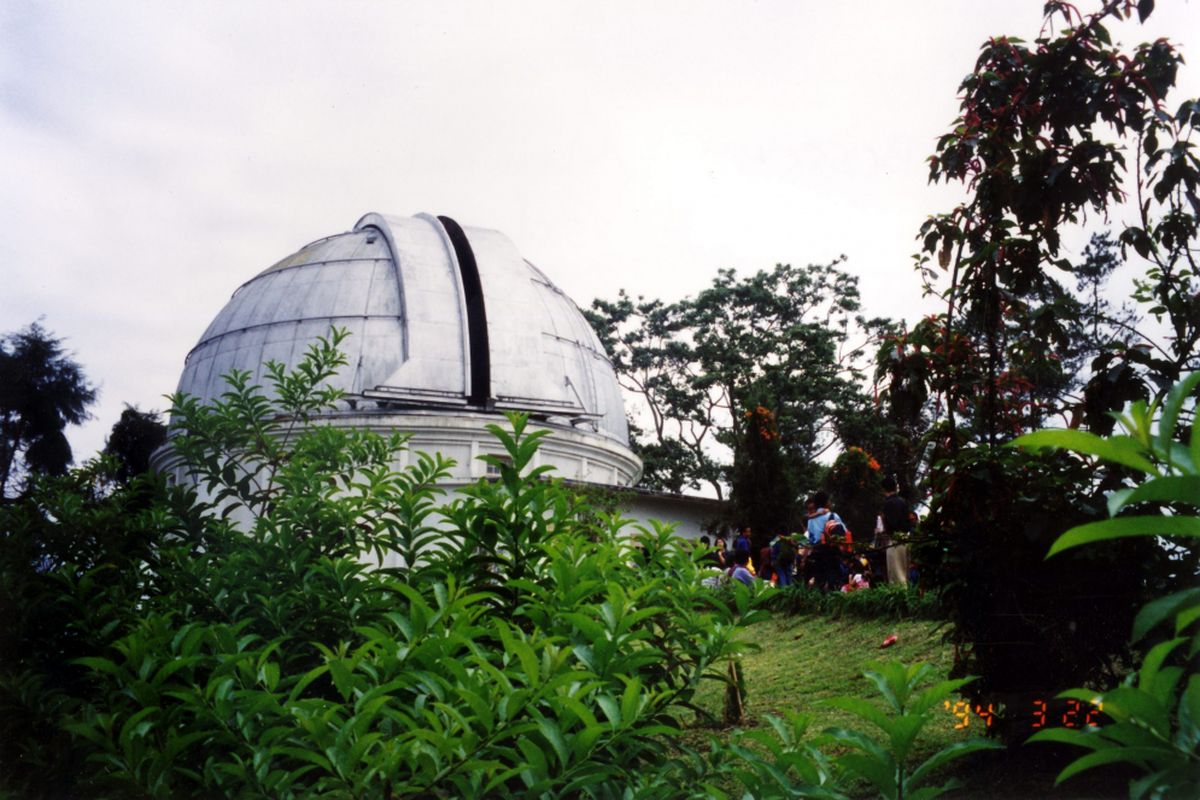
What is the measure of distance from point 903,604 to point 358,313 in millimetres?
18654

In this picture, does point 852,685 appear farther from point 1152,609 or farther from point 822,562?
point 1152,609

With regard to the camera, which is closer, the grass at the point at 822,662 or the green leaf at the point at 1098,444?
the green leaf at the point at 1098,444

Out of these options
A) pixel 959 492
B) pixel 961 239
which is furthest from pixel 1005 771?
pixel 961 239

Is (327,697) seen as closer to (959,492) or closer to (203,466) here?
(203,466)

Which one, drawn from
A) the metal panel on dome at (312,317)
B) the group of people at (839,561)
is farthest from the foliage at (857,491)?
the metal panel on dome at (312,317)

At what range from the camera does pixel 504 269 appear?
27812mm

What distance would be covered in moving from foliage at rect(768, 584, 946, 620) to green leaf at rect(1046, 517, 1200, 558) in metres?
7.67

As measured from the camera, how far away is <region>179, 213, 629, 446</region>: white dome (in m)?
25.0

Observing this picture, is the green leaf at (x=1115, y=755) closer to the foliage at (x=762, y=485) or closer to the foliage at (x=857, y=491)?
the foliage at (x=762, y=485)

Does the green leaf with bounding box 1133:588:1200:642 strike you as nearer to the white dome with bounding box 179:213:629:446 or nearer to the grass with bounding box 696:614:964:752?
the grass with bounding box 696:614:964:752

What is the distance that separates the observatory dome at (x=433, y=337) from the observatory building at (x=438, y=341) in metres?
0.03

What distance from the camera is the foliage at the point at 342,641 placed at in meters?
1.94

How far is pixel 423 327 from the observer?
2539 cm

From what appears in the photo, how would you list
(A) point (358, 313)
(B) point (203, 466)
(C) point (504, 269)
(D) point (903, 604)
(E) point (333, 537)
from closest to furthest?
(E) point (333, 537) < (B) point (203, 466) < (D) point (903, 604) < (A) point (358, 313) < (C) point (504, 269)
